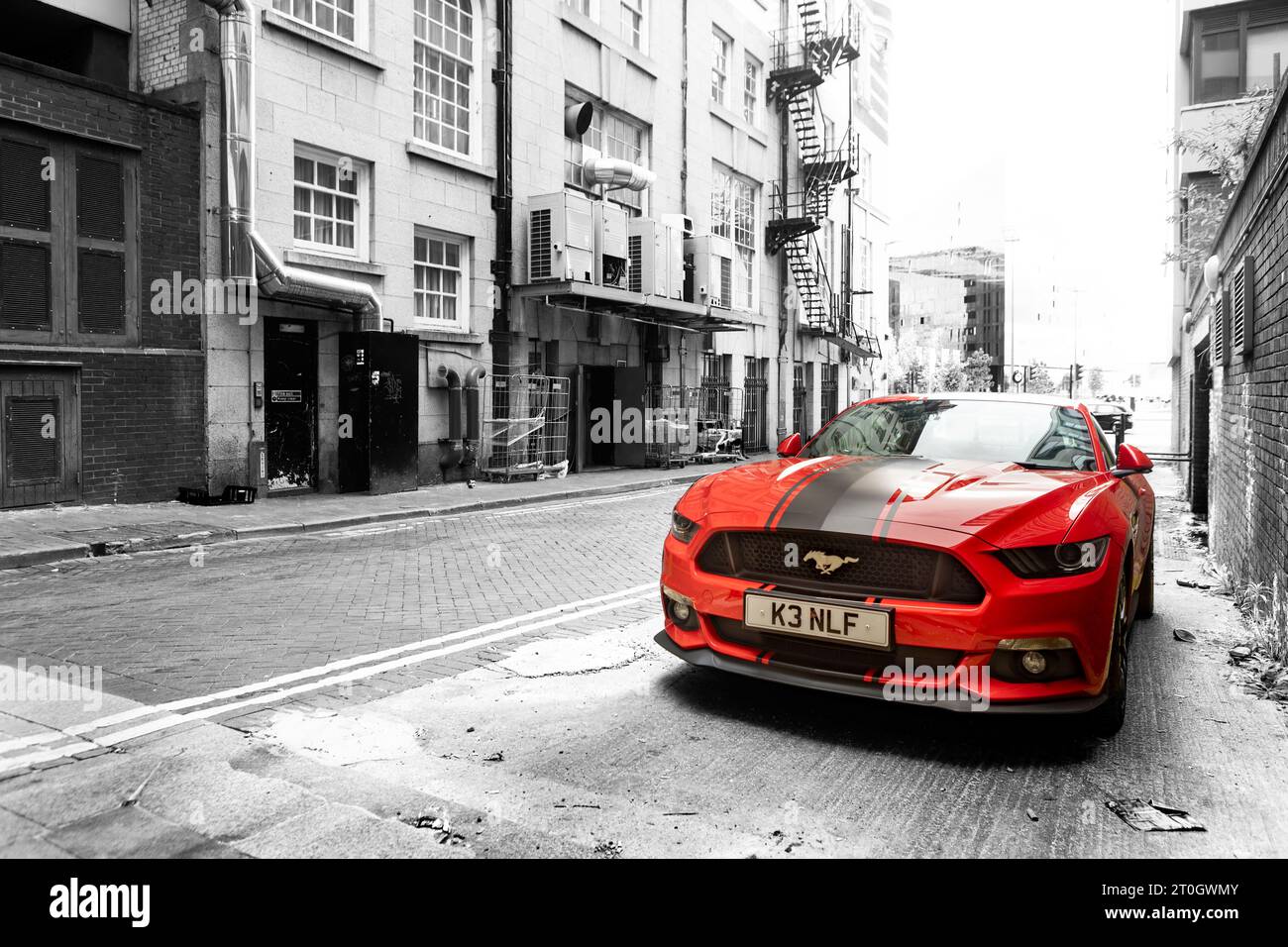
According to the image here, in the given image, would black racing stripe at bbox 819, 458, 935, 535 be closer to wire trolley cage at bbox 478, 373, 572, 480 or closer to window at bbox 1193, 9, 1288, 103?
wire trolley cage at bbox 478, 373, 572, 480

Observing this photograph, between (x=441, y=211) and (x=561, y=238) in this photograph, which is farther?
(x=561, y=238)

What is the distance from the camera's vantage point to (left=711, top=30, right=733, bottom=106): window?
88.3 ft

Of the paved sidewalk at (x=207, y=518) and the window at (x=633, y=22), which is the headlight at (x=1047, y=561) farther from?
the window at (x=633, y=22)

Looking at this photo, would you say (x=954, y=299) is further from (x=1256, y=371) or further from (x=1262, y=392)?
(x=1262, y=392)

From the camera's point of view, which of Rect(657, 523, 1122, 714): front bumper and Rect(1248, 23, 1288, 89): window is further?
Rect(1248, 23, 1288, 89): window

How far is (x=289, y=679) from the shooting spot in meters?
4.90

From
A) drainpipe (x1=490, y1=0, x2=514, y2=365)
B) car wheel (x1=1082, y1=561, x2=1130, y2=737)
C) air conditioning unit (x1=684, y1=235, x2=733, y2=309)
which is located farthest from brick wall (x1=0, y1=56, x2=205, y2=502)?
air conditioning unit (x1=684, y1=235, x2=733, y2=309)

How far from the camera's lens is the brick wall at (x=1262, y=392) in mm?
5727

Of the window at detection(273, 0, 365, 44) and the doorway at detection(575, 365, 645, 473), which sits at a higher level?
the window at detection(273, 0, 365, 44)

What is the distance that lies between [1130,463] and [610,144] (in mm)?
18792

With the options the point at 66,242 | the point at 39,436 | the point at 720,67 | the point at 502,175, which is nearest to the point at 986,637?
the point at 39,436

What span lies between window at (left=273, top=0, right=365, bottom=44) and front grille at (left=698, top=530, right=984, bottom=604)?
1295 cm

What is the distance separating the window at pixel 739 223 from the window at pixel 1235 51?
1380 cm

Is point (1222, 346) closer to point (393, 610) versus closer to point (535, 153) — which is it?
point (393, 610)
